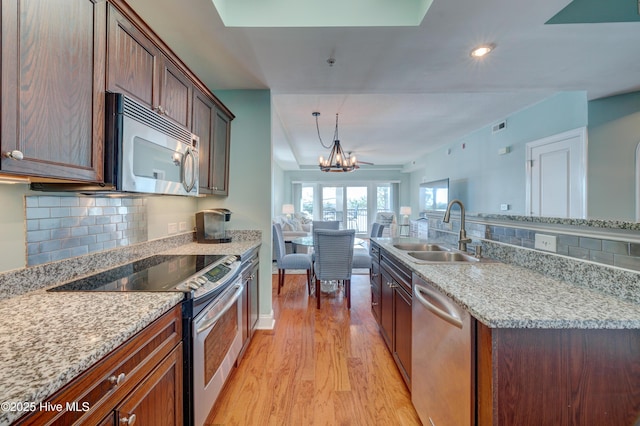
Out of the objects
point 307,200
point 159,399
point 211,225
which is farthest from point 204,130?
point 307,200

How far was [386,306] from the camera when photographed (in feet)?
7.10

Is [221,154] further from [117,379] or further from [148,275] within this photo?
[117,379]

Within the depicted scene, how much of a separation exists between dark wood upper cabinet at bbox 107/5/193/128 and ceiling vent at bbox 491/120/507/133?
4571mm

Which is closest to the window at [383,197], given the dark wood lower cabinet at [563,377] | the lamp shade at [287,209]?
the lamp shade at [287,209]

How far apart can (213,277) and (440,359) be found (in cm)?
121

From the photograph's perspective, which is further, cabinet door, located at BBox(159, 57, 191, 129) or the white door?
the white door

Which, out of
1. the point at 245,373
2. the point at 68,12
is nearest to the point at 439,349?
the point at 245,373

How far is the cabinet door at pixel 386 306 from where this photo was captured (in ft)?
6.66

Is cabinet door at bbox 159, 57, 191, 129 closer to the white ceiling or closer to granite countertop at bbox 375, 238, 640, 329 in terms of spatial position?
the white ceiling

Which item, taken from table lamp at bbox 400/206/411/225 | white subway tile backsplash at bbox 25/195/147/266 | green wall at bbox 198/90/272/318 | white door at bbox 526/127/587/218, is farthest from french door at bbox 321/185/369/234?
white subway tile backsplash at bbox 25/195/147/266

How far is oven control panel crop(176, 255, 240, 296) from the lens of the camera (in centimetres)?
127

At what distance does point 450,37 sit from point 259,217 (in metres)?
2.13

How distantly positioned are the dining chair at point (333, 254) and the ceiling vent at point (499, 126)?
3.25 metres

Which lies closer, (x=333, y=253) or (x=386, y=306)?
(x=386, y=306)
